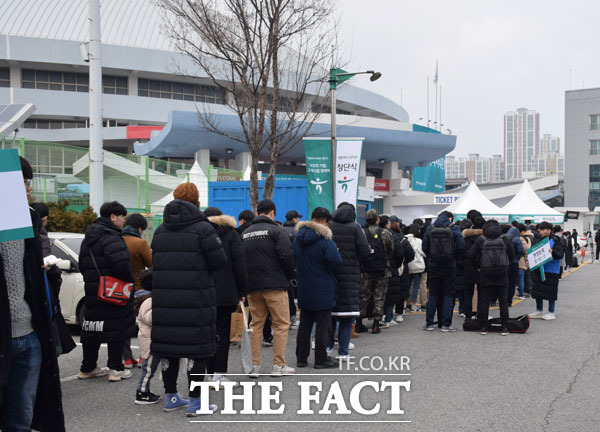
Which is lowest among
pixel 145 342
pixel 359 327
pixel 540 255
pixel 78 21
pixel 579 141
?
pixel 359 327

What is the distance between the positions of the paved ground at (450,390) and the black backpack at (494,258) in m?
1.03

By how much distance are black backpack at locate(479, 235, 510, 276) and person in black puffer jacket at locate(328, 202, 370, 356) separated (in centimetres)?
275

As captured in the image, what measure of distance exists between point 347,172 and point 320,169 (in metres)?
0.69

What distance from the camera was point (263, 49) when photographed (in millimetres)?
13328

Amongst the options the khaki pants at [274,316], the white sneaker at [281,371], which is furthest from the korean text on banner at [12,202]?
the white sneaker at [281,371]

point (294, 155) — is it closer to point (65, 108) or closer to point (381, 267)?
point (65, 108)

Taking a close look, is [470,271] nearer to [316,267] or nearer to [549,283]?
[549,283]

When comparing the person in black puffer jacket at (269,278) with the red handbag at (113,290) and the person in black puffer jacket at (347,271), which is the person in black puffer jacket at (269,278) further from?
the red handbag at (113,290)

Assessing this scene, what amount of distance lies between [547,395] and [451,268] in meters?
3.95

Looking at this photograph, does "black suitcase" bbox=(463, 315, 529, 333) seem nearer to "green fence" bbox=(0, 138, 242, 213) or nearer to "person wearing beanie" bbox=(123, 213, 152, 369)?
"person wearing beanie" bbox=(123, 213, 152, 369)

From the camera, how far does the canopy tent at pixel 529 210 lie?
82.9ft

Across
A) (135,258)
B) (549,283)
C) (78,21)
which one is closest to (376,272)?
(549,283)

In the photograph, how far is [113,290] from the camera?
6.45 metres

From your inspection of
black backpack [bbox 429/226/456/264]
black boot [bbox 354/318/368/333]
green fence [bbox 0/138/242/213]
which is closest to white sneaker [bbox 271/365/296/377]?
black boot [bbox 354/318/368/333]
